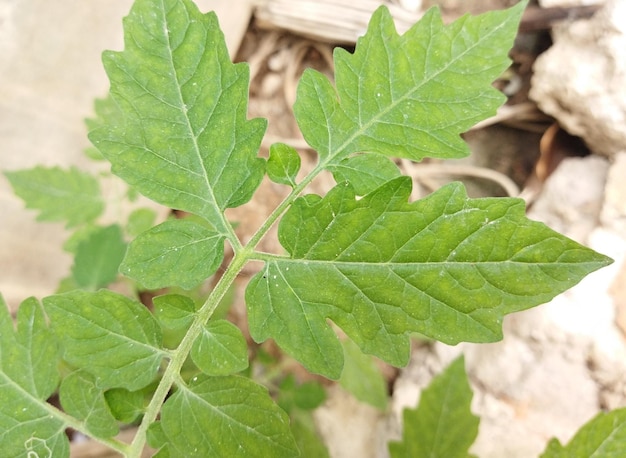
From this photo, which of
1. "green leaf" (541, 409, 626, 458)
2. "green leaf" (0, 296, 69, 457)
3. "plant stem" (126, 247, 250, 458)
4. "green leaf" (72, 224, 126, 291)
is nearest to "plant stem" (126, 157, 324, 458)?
"plant stem" (126, 247, 250, 458)

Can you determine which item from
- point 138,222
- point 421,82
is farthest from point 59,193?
point 421,82

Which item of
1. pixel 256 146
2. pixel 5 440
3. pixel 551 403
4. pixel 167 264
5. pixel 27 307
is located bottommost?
pixel 551 403

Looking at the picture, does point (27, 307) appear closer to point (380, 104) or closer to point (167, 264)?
point (167, 264)

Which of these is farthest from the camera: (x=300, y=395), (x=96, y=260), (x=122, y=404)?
(x=300, y=395)

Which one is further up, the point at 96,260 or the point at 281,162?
the point at 281,162

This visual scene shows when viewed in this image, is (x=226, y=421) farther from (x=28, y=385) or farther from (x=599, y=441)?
(x=599, y=441)

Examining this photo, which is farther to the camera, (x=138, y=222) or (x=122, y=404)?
(x=138, y=222)

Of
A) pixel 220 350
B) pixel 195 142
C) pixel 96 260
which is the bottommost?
pixel 96 260

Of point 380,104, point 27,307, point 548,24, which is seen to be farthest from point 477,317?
point 548,24
